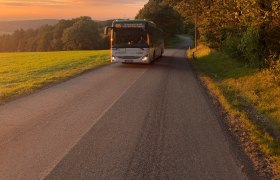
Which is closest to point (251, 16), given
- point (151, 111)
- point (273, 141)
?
point (151, 111)

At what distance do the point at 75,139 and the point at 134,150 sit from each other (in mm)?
1478

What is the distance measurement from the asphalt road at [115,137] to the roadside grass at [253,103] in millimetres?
558

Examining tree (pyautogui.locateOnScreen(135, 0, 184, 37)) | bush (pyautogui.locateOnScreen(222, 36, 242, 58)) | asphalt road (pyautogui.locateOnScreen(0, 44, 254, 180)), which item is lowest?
asphalt road (pyautogui.locateOnScreen(0, 44, 254, 180))

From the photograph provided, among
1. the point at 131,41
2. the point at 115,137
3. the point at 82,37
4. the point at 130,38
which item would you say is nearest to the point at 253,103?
the point at 115,137

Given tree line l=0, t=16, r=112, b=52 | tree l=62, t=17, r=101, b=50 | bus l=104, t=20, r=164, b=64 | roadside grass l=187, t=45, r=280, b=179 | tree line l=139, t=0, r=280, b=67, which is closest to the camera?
roadside grass l=187, t=45, r=280, b=179

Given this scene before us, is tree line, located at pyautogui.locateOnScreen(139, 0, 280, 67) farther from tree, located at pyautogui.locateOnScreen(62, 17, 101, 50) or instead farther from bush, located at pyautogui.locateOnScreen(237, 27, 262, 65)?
tree, located at pyautogui.locateOnScreen(62, 17, 101, 50)

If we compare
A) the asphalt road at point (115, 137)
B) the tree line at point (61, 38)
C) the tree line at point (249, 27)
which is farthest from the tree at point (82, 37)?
the asphalt road at point (115, 137)

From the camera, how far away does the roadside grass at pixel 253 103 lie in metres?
7.77

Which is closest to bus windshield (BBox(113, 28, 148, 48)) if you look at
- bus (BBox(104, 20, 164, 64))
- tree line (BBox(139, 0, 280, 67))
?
bus (BBox(104, 20, 164, 64))

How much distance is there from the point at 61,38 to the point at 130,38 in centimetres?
7617

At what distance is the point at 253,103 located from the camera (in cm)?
1264

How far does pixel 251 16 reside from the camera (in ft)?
45.1

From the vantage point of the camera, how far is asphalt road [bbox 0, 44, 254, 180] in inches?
250

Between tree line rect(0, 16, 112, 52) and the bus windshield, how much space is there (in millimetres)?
64136
